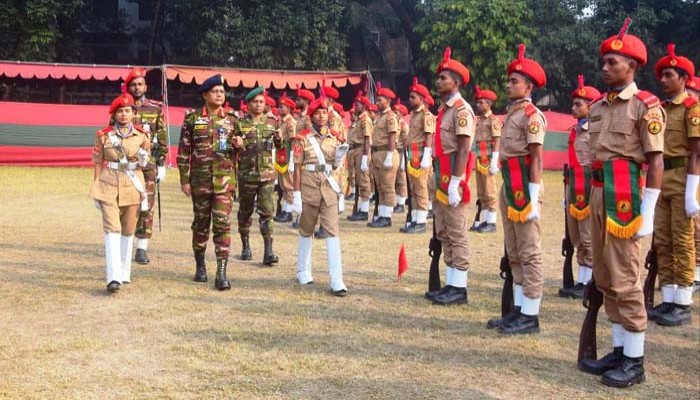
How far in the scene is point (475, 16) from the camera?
2673 centimetres

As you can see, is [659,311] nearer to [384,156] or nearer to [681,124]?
[681,124]

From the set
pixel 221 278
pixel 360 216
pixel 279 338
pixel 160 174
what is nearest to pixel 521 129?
pixel 279 338

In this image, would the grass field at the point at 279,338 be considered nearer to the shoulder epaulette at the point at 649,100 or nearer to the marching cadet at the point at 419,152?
the shoulder epaulette at the point at 649,100

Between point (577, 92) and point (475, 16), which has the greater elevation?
point (475, 16)

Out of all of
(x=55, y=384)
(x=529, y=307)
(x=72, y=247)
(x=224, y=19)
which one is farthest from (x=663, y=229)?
(x=224, y=19)

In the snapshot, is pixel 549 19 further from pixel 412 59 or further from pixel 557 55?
pixel 412 59

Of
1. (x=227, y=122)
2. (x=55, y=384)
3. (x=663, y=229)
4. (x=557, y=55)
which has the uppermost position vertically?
(x=557, y=55)

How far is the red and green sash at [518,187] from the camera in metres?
6.07

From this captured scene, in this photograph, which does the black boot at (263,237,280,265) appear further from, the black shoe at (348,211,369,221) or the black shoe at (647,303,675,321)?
the black shoe at (348,211,369,221)

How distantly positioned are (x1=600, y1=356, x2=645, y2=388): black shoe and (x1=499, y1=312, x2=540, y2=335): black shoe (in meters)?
1.07

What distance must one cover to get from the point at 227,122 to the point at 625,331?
428cm

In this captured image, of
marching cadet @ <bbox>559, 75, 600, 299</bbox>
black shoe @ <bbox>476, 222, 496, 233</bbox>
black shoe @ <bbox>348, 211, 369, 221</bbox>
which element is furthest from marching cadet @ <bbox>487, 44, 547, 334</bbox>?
black shoe @ <bbox>348, 211, 369, 221</bbox>

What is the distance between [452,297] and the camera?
23.5 feet

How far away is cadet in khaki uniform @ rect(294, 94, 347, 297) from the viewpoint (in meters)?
7.37
